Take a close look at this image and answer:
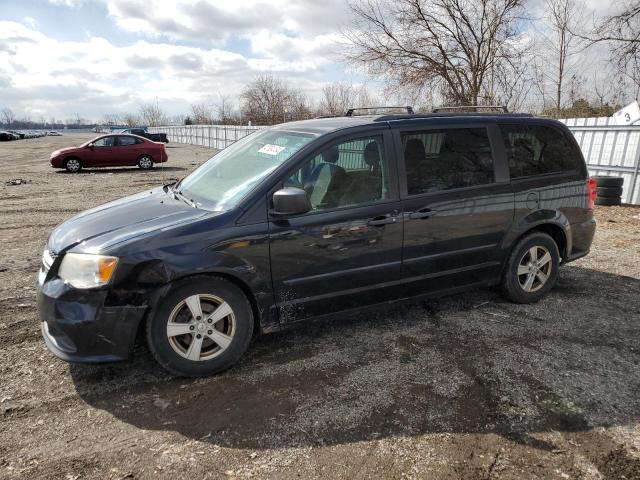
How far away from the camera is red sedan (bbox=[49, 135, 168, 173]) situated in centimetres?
1814

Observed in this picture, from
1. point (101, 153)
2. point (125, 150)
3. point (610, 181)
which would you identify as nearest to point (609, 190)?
point (610, 181)

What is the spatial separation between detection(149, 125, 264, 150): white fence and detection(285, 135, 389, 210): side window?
21.4m

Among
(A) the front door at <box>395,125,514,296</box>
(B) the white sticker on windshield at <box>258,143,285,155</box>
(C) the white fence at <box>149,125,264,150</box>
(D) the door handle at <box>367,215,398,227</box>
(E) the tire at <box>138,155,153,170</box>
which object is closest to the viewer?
(D) the door handle at <box>367,215,398,227</box>

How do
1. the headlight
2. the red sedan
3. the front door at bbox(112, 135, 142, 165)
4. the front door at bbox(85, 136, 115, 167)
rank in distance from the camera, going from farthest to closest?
1. the front door at bbox(112, 135, 142, 165)
2. the front door at bbox(85, 136, 115, 167)
3. the red sedan
4. the headlight

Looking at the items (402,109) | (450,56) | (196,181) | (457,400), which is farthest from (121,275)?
(450,56)

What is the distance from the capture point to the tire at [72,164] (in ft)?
59.6

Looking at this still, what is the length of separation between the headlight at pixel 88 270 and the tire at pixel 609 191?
405 inches

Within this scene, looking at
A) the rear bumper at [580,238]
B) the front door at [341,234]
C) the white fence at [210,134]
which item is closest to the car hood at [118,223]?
the front door at [341,234]

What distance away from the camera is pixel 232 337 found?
3.27m

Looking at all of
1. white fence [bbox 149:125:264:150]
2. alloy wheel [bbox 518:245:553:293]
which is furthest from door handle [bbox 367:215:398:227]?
white fence [bbox 149:125:264:150]

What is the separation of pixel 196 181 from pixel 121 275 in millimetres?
1422

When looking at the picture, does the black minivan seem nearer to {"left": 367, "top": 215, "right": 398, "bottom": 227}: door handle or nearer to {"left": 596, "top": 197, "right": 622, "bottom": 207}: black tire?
{"left": 367, "top": 215, "right": 398, "bottom": 227}: door handle

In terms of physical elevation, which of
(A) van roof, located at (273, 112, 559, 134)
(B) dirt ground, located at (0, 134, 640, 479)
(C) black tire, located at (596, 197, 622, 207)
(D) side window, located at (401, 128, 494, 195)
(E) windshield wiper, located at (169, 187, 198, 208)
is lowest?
(B) dirt ground, located at (0, 134, 640, 479)

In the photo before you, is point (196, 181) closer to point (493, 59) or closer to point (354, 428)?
point (354, 428)
